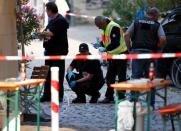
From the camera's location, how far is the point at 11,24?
32.5 ft

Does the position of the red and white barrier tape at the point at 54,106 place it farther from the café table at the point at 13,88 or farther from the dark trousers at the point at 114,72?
the dark trousers at the point at 114,72

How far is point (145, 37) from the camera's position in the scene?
1128 cm

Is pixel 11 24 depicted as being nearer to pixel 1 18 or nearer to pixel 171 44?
pixel 1 18

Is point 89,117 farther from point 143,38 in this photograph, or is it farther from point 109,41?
point 109,41

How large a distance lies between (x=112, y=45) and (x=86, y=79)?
31.9 inches

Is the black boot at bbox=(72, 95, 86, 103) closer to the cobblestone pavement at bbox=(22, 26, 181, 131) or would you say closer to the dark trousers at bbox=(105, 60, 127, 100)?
the cobblestone pavement at bbox=(22, 26, 181, 131)

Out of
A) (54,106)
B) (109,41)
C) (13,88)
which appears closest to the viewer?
(54,106)

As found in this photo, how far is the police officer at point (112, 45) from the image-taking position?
40.9 ft

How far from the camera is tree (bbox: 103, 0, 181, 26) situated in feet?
62.3

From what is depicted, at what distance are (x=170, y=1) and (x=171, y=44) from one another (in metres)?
4.82

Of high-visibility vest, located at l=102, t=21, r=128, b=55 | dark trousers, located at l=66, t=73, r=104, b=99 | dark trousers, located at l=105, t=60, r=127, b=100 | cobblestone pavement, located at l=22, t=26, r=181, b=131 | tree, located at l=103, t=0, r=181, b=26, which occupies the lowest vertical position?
cobblestone pavement, located at l=22, t=26, r=181, b=131

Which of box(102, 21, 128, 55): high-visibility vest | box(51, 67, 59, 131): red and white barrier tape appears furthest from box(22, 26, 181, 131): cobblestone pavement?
box(51, 67, 59, 131): red and white barrier tape

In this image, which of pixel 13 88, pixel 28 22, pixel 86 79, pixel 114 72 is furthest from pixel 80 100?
pixel 13 88

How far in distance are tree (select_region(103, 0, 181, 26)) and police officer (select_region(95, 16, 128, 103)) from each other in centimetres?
614
